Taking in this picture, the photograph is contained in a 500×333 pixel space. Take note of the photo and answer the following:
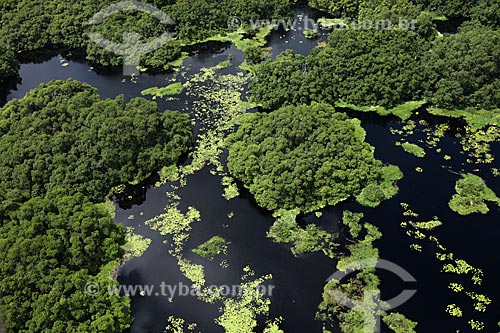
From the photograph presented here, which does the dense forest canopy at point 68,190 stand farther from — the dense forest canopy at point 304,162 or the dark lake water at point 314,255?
the dense forest canopy at point 304,162

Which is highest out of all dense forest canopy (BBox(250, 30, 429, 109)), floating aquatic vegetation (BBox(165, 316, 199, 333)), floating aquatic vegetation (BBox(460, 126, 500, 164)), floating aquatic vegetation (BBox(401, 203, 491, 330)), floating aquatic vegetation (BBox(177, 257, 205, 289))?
dense forest canopy (BBox(250, 30, 429, 109))

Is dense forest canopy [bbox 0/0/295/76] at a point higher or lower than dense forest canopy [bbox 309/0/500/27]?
lower

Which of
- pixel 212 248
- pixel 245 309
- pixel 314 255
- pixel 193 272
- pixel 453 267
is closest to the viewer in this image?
pixel 245 309

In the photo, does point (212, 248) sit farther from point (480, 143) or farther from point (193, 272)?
point (480, 143)

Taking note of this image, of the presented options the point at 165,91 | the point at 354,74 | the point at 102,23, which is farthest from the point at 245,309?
the point at 102,23

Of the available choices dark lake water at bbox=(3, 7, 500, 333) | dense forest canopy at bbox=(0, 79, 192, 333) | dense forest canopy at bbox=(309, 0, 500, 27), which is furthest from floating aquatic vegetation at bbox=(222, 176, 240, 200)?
dense forest canopy at bbox=(309, 0, 500, 27)

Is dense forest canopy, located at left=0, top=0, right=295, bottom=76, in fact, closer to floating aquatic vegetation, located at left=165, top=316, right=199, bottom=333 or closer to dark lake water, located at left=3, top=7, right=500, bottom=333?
dark lake water, located at left=3, top=7, right=500, bottom=333

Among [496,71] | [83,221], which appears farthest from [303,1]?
[83,221]
